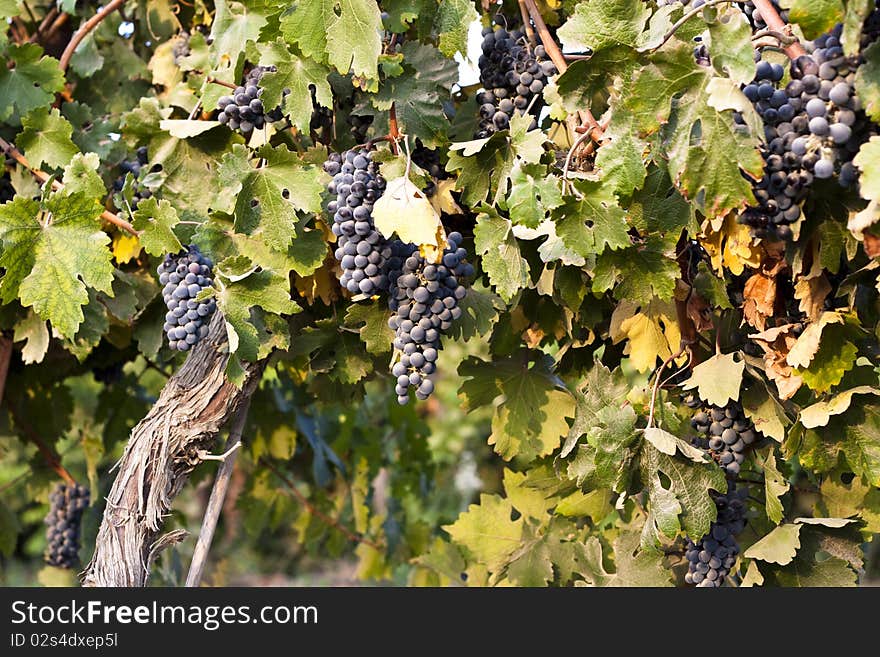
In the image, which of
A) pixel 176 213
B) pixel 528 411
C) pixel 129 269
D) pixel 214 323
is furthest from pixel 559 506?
pixel 129 269

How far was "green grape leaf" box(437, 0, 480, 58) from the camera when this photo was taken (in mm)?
2025

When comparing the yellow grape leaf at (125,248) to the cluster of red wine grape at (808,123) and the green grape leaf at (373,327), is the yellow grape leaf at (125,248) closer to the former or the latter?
the green grape leaf at (373,327)

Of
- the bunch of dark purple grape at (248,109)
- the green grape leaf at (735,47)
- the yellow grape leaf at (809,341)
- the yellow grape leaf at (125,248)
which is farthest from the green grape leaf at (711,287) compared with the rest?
the yellow grape leaf at (125,248)

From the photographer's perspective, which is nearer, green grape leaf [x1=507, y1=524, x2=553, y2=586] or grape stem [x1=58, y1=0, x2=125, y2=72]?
grape stem [x1=58, y1=0, x2=125, y2=72]

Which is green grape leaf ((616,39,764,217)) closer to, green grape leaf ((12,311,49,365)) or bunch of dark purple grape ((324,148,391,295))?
bunch of dark purple grape ((324,148,391,295))

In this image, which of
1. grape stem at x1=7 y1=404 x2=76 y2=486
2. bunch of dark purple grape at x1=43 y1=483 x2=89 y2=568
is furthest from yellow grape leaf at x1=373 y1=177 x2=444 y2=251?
bunch of dark purple grape at x1=43 y1=483 x2=89 y2=568

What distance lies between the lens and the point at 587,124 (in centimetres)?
188

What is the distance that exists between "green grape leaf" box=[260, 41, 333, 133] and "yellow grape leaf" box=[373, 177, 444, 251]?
26cm

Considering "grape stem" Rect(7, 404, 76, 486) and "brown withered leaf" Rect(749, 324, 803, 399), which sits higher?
"brown withered leaf" Rect(749, 324, 803, 399)

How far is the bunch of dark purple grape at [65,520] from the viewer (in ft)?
11.6

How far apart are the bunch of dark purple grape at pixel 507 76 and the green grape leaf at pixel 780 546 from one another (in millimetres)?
1033

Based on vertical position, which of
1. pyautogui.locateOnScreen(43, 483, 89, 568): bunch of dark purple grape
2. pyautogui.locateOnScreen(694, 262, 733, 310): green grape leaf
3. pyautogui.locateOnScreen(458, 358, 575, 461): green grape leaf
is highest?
pyautogui.locateOnScreen(694, 262, 733, 310): green grape leaf

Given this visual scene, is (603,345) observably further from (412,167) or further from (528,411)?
(412,167)
